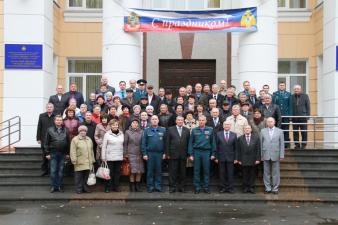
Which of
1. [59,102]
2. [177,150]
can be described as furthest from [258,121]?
[59,102]

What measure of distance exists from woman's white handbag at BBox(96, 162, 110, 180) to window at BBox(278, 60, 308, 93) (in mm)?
9250

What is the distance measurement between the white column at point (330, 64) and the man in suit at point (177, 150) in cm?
617

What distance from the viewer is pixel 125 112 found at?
15203 mm

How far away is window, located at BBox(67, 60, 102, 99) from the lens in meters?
21.5

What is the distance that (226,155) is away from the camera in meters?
14.6

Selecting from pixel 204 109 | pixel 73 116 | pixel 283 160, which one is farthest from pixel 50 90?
pixel 283 160

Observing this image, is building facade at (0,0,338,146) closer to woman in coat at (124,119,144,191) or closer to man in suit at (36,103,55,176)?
man in suit at (36,103,55,176)

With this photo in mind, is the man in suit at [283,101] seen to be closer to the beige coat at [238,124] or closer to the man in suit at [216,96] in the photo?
the man in suit at [216,96]

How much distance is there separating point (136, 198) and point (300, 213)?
3685 mm

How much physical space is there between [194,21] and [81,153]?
20.4 ft

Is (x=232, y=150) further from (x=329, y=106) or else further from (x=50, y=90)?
(x=50, y=90)

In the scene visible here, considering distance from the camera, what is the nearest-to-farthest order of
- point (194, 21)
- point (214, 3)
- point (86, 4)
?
→ point (194, 21)
point (214, 3)
point (86, 4)

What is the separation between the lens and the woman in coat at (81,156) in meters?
14.4

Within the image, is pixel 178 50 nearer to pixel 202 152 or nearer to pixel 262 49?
pixel 262 49
